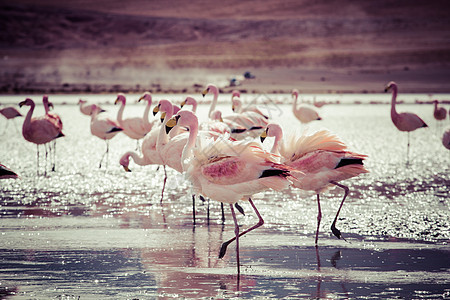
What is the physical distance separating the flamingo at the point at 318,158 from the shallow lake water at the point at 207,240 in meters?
0.58

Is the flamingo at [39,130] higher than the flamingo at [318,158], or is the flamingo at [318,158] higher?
the flamingo at [39,130]

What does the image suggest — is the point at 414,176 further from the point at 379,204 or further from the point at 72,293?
the point at 72,293

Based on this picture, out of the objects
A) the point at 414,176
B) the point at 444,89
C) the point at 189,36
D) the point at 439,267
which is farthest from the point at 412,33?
the point at 439,267

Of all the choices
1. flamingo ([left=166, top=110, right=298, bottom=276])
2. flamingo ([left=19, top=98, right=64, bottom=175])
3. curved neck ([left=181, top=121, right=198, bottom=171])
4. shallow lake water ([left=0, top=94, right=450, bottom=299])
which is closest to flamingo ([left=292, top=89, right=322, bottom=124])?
shallow lake water ([left=0, top=94, right=450, bottom=299])

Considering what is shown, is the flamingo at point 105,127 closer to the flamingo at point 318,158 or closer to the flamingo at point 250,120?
the flamingo at point 250,120

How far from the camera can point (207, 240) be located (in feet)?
23.8

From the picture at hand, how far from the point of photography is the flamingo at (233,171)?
20.6 feet

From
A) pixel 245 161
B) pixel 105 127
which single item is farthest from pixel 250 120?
pixel 245 161

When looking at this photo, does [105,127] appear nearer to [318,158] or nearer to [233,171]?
[318,158]

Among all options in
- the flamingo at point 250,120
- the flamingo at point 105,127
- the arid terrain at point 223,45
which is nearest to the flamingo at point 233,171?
the flamingo at point 250,120

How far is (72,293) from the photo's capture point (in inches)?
209

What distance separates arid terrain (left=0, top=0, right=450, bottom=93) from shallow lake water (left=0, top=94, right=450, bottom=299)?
33.2 meters

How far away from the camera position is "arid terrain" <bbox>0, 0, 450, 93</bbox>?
49844 millimetres

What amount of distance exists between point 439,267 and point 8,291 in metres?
3.92
